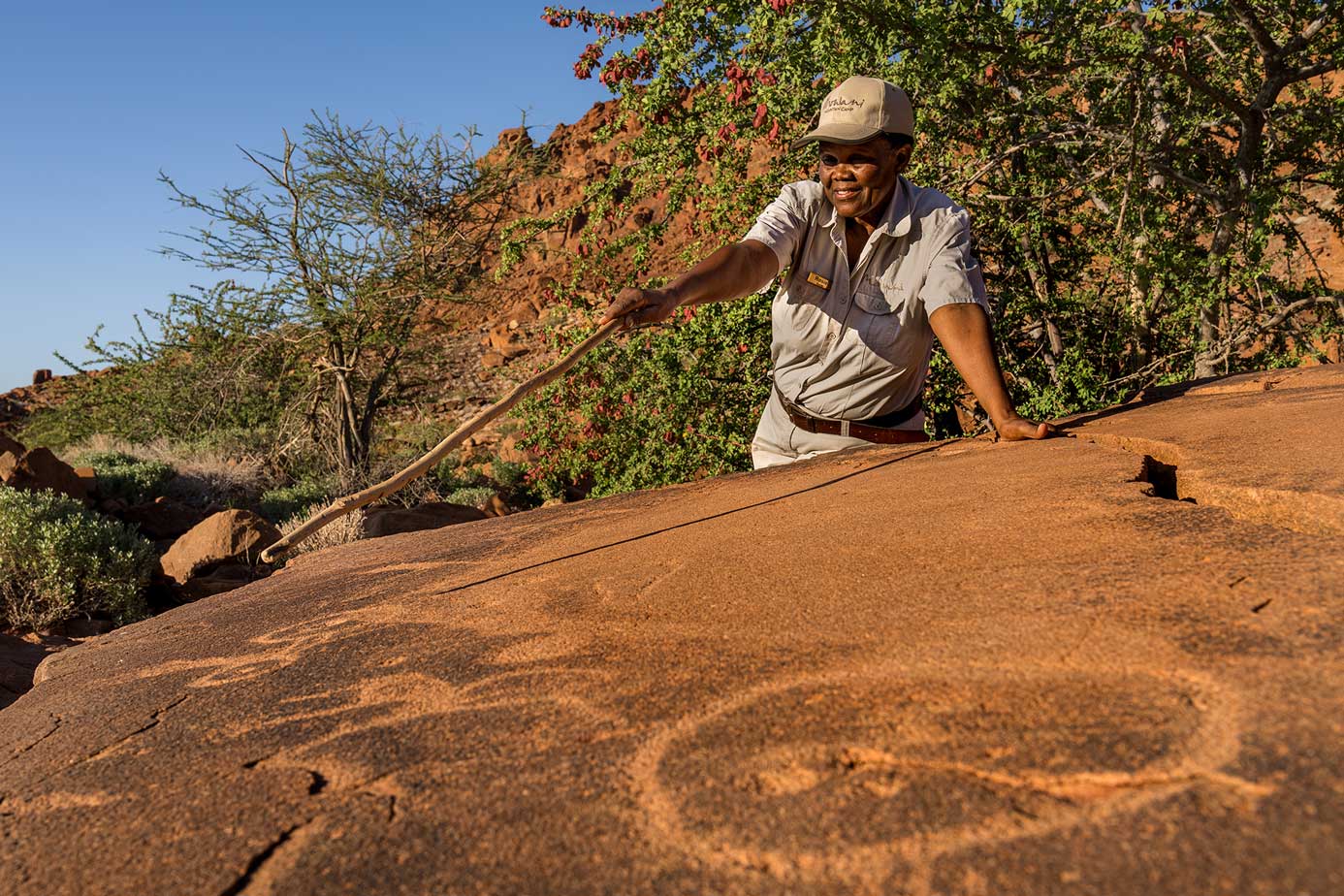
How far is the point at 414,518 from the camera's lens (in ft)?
19.5

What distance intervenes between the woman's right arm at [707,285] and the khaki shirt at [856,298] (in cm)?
7

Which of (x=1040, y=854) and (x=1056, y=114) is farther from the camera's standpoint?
(x=1056, y=114)

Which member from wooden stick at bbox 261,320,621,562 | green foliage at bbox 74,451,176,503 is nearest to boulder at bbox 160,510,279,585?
green foliage at bbox 74,451,176,503

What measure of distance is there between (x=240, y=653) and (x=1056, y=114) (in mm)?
6246

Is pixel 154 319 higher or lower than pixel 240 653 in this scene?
higher

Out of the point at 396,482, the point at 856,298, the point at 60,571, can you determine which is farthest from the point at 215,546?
the point at 856,298

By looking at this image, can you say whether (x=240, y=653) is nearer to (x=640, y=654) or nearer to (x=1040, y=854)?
(x=640, y=654)

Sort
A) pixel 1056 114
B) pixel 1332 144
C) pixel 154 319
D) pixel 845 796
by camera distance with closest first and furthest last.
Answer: pixel 845 796, pixel 1332 144, pixel 1056 114, pixel 154 319

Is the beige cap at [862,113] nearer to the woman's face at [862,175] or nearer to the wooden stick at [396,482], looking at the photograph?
the woman's face at [862,175]

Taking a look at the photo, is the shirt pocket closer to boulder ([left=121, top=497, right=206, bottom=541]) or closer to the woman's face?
the woman's face

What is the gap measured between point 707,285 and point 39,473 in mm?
6654

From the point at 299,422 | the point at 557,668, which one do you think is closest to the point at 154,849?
the point at 557,668

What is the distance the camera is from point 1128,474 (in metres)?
2.12

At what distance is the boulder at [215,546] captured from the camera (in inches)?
249
